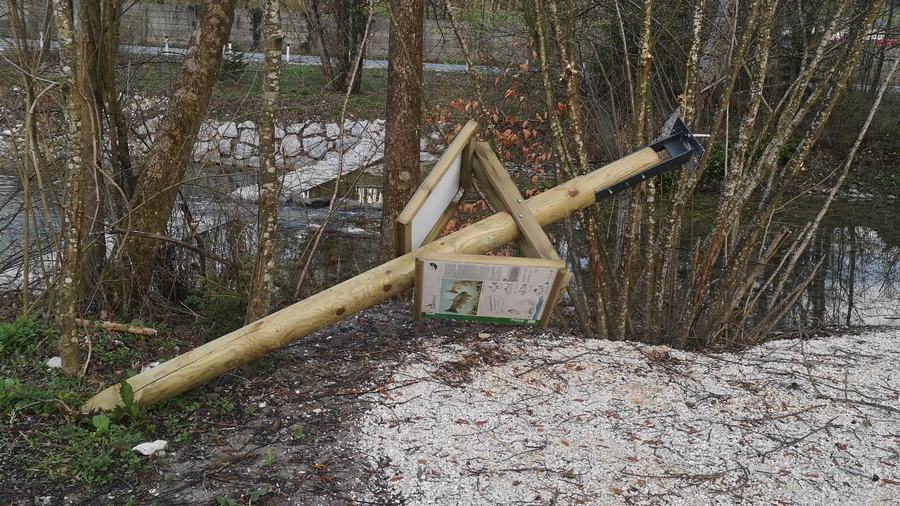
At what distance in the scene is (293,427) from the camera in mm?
4098

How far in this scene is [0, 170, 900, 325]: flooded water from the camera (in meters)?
6.84

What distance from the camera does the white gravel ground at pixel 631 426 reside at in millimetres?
3707

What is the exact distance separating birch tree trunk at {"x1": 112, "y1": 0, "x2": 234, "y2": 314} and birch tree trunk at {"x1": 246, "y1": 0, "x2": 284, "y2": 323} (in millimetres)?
1911

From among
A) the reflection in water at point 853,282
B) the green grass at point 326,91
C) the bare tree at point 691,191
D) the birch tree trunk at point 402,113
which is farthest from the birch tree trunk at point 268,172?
the green grass at point 326,91

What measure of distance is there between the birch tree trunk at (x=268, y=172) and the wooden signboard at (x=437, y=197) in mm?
842

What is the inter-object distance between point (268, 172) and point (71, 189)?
996mm

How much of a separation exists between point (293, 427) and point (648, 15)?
3260 mm

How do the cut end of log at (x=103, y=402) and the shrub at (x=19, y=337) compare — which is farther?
the shrub at (x=19, y=337)

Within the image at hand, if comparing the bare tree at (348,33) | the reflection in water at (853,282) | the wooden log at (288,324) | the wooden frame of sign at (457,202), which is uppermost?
the bare tree at (348,33)

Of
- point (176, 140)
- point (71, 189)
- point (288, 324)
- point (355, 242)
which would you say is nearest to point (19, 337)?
point (71, 189)

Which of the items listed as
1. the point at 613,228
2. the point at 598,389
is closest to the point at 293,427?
the point at 598,389

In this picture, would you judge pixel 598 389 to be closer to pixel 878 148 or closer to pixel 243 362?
pixel 243 362

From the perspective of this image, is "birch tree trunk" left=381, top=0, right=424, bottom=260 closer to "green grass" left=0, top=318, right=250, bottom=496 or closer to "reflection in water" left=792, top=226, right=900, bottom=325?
"green grass" left=0, top=318, right=250, bottom=496

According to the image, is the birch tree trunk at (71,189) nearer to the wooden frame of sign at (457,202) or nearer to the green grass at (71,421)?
the green grass at (71,421)
